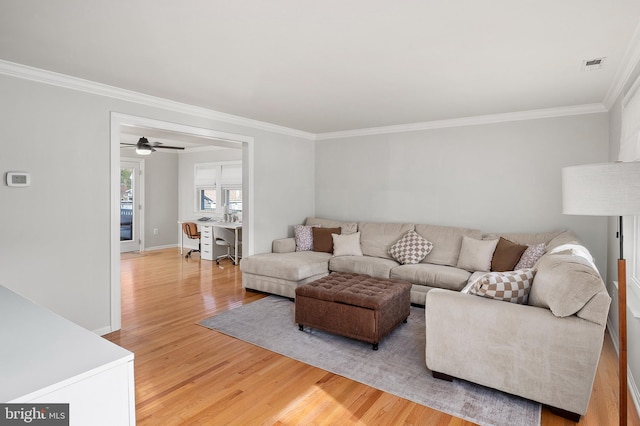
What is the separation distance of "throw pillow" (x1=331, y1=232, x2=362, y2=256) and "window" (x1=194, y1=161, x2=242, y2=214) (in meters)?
3.35

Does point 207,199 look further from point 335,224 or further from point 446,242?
point 446,242

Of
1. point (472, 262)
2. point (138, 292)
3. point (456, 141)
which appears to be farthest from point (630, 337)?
point (138, 292)

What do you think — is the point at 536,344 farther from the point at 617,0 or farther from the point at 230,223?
the point at 230,223

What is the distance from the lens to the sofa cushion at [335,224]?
564 cm

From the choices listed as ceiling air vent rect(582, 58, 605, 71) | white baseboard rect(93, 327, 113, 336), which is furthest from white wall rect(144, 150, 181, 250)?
ceiling air vent rect(582, 58, 605, 71)

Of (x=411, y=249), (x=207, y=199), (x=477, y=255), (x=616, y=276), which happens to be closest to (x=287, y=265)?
(x=411, y=249)

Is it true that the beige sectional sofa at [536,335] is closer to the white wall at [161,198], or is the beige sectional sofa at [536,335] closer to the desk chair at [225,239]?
the desk chair at [225,239]

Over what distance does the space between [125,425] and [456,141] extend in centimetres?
497

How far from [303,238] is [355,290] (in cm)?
227

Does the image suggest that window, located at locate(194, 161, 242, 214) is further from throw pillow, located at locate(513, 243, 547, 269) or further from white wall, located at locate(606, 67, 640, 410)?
A: white wall, located at locate(606, 67, 640, 410)

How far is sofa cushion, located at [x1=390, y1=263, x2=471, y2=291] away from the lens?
4066mm

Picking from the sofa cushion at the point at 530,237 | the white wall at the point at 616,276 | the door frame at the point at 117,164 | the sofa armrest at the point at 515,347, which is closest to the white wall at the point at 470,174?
the sofa cushion at the point at 530,237

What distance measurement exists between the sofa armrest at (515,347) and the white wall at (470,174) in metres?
2.54

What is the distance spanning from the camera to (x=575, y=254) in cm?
267
